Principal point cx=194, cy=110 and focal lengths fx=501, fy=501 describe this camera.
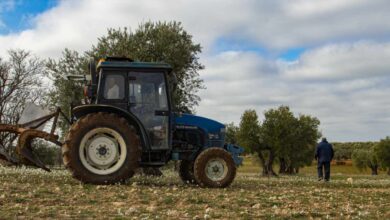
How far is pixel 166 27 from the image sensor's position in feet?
98.2

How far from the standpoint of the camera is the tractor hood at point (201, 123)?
1432 centimetres

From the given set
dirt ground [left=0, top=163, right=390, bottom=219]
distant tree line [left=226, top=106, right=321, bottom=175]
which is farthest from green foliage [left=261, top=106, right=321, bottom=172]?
dirt ground [left=0, top=163, right=390, bottom=219]

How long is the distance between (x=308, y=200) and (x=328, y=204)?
31.1 inches

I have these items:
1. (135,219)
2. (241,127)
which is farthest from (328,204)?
(241,127)

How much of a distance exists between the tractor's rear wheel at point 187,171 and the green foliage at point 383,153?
6377cm

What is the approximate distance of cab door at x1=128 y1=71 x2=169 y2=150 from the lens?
13312mm

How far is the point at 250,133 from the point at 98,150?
1595 inches

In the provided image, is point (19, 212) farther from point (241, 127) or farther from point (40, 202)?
point (241, 127)

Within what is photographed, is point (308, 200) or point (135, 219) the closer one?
point (135, 219)

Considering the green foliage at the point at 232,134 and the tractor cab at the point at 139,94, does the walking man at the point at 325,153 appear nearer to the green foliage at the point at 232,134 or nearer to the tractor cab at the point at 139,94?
the tractor cab at the point at 139,94

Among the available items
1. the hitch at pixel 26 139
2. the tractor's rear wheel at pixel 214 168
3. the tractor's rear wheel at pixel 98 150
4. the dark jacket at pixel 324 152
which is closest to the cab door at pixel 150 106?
the tractor's rear wheel at pixel 98 150

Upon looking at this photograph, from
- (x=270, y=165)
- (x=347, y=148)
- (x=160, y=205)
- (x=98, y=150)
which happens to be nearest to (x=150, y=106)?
(x=98, y=150)

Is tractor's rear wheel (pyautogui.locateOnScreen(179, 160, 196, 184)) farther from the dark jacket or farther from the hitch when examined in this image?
the dark jacket

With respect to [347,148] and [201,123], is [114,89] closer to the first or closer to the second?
[201,123]
